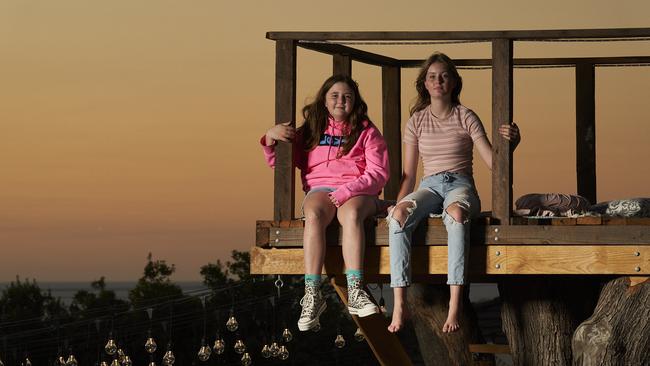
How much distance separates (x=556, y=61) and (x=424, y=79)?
2261 millimetres

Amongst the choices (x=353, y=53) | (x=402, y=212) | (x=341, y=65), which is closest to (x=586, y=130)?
(x=353, y=53)

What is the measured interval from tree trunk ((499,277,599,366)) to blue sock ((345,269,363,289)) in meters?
2.01

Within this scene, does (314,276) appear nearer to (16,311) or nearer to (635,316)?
(635,316)

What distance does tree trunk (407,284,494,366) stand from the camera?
31.4ft

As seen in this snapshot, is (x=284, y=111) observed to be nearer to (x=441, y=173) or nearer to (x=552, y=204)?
(x=441, y=173)

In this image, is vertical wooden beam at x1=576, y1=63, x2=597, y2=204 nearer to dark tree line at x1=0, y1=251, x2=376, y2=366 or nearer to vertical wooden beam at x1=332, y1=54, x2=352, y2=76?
vertical wooden beam at x1=332, y1=54, x2=352, y2=76

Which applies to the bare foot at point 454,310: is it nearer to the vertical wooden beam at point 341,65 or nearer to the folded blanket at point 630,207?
the folded blanket at point 630,207

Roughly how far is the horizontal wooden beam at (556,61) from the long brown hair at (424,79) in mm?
1731

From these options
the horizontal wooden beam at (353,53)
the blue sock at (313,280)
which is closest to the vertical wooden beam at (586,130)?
the horizontal wooden beam at (353,53)

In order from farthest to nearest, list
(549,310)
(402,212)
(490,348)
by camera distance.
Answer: (490,348)
(549,310)
(402,212)

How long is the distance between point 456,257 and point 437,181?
50 cm

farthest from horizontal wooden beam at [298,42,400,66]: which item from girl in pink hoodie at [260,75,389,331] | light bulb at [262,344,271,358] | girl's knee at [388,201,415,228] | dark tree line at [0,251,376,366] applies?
dark tree line at [0,251,376,366]

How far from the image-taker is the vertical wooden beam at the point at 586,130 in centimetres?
937

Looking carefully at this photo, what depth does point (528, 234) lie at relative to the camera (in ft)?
22.9
